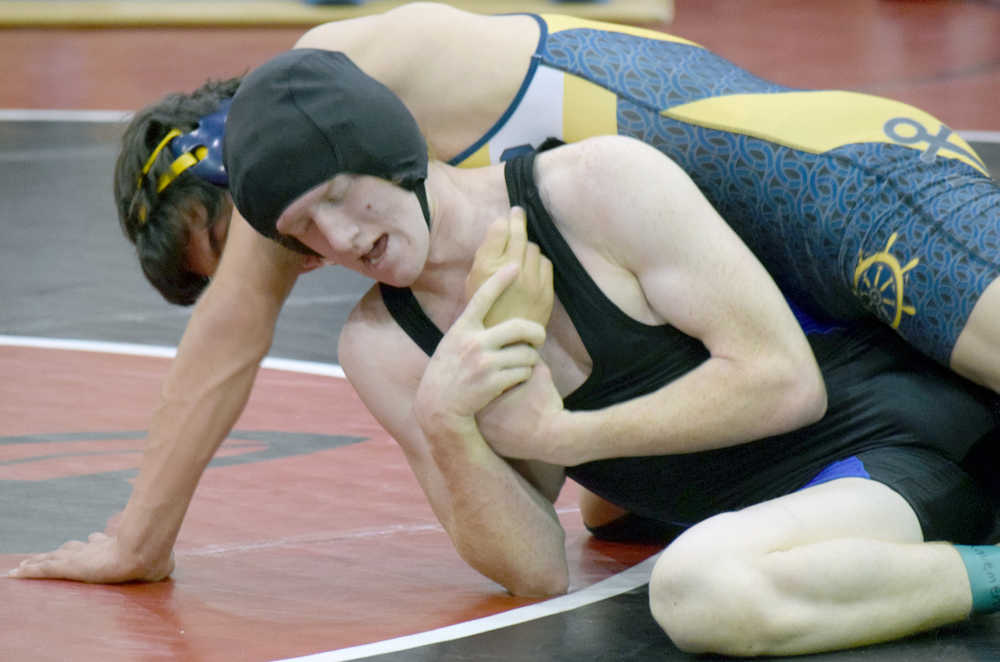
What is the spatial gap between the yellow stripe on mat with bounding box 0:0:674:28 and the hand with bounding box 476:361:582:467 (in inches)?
339

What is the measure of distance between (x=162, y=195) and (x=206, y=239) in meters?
0.12

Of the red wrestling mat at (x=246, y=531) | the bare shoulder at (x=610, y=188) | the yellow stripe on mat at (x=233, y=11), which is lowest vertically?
the yellow stripe on mat at (x=233, y=11)

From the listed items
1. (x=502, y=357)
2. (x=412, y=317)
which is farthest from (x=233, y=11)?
(x=502, y=357)

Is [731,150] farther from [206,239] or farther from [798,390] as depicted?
[206,239]

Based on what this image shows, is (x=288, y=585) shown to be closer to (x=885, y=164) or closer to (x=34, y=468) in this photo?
(x=34, y=468)

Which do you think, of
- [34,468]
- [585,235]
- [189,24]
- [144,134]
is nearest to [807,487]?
[585,235]

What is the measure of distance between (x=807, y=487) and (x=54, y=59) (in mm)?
8756

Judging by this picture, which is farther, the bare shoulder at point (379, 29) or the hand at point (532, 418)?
the bare shoulder at point (379, 29)

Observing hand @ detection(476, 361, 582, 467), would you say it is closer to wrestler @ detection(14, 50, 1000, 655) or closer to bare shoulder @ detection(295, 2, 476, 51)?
wrestler @ detection(14, 50, 1000, 655)

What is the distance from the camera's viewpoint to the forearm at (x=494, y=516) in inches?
104

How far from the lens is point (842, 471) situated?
2.68 m

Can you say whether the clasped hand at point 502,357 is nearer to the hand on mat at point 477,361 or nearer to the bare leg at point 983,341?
the hand on mat at point 477,361

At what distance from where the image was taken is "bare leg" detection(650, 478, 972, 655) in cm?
244

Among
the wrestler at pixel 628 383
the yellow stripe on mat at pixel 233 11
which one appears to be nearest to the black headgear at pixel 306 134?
the wrestler at pixel 628 383
